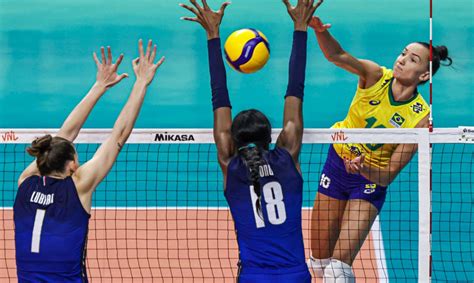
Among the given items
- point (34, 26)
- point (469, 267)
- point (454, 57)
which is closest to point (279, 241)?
point (469, 267)

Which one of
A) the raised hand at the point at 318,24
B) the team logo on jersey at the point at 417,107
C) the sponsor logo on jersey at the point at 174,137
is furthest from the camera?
the team logo on jersey at the point at 417,107

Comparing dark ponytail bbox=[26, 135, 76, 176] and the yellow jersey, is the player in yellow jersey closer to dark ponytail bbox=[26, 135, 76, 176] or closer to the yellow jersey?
the yellow jersey

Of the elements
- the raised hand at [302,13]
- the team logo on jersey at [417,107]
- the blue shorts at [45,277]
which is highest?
the raised hand at [302,13]

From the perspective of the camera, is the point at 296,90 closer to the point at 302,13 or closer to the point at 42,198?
the point at 302,13

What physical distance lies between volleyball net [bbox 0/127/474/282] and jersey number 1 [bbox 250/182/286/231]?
1.26m

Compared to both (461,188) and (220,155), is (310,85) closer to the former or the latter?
(461,188)

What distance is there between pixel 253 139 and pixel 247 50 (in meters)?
1.43

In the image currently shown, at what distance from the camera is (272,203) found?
18.3 feet

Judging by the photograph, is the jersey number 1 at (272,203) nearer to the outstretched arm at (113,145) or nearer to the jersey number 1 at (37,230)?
the outstretched arm at (113,145)

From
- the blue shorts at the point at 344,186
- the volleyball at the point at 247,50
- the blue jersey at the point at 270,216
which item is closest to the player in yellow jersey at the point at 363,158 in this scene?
the blue shorts at the point at 344,186

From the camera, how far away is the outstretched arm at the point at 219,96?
577 cm

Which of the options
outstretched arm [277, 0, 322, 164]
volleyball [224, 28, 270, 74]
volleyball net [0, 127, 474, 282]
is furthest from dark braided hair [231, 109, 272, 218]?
volleyball [224, 28, 270, 74]

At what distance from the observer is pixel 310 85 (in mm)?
13820

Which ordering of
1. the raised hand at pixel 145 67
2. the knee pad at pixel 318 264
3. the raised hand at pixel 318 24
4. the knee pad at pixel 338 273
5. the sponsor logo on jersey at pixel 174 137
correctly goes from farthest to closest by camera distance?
the knee pad at pixel 318 264, the knee pad at pixel 338 273, the raised hand at pixel 318 24, the sponsor logo on jersey at pixel 174 137, the raised hand at pixel 145 67
